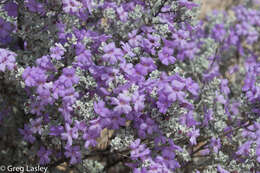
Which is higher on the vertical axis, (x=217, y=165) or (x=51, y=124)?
(x=51, y=124)

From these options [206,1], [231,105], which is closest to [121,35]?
[231,105]

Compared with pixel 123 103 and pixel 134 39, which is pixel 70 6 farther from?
pixel 123 103

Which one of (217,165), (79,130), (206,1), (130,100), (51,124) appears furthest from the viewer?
(206,1)

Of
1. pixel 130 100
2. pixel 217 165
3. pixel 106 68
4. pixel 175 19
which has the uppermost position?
pixel 175 19

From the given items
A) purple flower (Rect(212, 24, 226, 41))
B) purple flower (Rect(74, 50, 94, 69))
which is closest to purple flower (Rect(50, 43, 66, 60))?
purple flower (Rect(74, 50, 94, 69))

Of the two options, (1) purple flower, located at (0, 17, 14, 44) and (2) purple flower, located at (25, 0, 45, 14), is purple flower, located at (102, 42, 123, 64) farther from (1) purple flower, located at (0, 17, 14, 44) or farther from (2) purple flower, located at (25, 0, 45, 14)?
(1) purple flower, located at (0, 17, 14, 44)

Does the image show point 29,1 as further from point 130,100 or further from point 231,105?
point 231,105

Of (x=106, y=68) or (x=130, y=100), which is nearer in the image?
(x=130, y=100)
